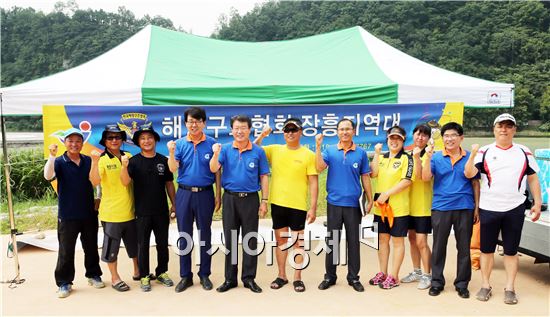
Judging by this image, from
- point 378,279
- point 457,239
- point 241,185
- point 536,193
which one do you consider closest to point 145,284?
point 241,185

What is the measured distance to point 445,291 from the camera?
142 inches

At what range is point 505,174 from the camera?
3254 millimetres

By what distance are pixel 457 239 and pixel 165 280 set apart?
241cm

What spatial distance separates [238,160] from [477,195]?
6.19 ft

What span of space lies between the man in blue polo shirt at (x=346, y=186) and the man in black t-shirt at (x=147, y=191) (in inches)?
50.5

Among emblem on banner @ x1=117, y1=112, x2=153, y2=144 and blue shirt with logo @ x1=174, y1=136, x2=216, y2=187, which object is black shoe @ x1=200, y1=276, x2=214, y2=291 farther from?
emblem on banner @ x1=117, y1=112, x2=153, y2=144

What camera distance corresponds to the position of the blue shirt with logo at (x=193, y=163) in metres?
3.56

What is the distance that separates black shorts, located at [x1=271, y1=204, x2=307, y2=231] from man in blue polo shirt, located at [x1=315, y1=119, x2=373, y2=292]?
26 centimetres

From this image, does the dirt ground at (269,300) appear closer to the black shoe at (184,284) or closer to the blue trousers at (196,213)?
the black shoe at (184,284)

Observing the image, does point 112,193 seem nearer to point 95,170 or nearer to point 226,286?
point 95,170

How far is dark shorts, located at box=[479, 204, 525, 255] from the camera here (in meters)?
3.26

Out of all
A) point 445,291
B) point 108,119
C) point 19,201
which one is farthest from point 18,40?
point 445,291

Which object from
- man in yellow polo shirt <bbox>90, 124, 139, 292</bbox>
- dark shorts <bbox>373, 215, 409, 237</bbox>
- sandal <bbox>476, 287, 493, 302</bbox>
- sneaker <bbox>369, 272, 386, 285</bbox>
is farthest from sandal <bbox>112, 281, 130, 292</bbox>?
sandal <bbox>476, 287, 493, 302</bbox>

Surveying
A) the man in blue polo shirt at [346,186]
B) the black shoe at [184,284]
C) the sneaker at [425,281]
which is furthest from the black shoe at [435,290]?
the black shoe at [184,284]
